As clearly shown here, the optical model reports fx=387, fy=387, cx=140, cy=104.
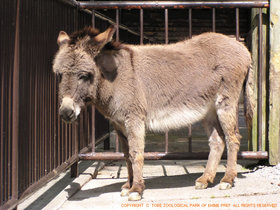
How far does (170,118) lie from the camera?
13.3 feet

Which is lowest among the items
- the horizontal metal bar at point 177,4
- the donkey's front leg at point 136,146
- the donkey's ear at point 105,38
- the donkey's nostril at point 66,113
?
the donkey's front leg at point 136,146

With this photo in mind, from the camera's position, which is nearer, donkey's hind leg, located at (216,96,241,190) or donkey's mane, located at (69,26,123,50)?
donkey's mane, located at (69,26,123,50)

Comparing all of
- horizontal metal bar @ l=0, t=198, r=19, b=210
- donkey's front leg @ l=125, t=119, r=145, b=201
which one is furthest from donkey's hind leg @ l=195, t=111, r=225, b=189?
horizontal metal bar @ l=0, t=198, r=19, b=210

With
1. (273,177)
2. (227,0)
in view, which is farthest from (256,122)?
(227,0)

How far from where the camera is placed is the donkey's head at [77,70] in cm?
341

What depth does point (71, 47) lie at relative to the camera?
11.6ft

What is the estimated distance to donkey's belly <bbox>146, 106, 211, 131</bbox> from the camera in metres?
4.01

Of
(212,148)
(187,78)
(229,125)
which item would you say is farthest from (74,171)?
(229,125)

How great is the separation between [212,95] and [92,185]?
1.69 metres

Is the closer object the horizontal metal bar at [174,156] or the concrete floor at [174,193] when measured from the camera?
the concrete floor at [174,193]

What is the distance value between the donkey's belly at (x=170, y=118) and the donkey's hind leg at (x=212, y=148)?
42 cm

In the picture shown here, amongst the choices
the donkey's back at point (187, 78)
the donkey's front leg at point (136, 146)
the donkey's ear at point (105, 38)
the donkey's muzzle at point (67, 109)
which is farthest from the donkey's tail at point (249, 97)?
the donkey's muzzle at point (67, 109)

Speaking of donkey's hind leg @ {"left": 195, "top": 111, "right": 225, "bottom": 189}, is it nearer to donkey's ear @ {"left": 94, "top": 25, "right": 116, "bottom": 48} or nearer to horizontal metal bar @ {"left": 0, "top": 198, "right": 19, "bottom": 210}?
donkey's ear @ {"left": 94, "top": 25, "right": 116, "bottom": 48}

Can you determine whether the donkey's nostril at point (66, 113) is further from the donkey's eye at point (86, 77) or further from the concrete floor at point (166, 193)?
Answer: the concrete floor at point (166, 193)
